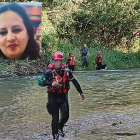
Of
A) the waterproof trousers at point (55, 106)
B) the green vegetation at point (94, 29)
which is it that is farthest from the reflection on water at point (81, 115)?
the green vegetation at point (94, 29)

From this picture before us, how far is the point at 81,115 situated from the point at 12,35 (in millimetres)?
12619

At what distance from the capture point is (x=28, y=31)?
1939cm

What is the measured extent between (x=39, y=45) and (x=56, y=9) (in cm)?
436

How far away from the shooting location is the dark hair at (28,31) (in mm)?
19062

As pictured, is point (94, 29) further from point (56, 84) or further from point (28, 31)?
point (56, 84)

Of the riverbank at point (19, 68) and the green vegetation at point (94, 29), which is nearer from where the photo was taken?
the riverbank at point (19, 68)

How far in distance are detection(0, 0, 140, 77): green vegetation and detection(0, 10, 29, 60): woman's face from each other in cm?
223

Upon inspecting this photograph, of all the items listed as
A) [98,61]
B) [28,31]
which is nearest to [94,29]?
[98,61]

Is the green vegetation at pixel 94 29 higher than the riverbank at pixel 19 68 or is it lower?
higher

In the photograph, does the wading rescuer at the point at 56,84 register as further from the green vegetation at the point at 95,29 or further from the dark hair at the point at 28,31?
the green vegetation at the point at 95,29

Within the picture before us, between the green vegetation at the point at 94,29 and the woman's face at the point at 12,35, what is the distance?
2.23 metres

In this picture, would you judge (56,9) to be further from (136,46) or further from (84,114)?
(84,114)

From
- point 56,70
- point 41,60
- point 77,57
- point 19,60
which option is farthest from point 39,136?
point 77,57

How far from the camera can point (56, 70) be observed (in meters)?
5.38
